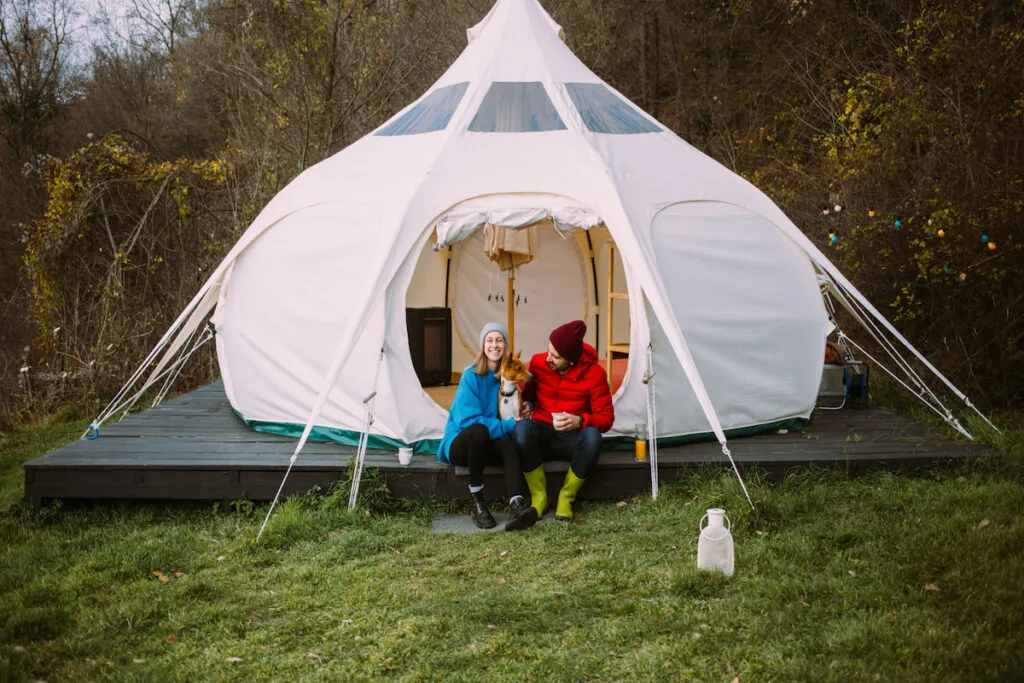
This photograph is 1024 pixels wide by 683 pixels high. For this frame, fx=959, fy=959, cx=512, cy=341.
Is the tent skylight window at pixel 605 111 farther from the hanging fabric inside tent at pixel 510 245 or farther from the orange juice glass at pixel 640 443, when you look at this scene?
the orange juice glass at pixel 640 443

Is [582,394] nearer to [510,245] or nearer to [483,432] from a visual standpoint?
[483,432]

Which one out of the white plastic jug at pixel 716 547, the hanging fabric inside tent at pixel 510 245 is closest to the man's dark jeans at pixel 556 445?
the white plastic jug at pixel 716 547

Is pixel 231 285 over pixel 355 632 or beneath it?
over

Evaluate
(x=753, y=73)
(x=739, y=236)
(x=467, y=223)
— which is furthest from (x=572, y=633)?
(x=753, y=73)

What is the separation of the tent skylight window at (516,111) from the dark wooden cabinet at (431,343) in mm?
2457

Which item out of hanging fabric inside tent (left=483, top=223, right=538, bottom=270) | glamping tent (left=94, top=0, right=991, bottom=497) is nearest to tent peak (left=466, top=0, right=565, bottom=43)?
glamping tent (left=94, top=0, right=991, bottom=497)

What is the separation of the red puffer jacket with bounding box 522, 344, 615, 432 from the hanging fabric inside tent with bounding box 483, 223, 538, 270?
198 centimetres

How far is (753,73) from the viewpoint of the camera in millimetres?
12758

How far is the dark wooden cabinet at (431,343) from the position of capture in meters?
8.39

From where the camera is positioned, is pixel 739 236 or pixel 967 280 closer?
pixel 739 236

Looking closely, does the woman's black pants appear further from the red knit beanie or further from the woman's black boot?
the red knit beanie

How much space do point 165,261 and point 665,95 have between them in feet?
24.6

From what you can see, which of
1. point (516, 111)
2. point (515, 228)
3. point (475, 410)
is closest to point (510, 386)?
point (475, 410)

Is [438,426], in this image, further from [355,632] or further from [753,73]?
[753,73]
